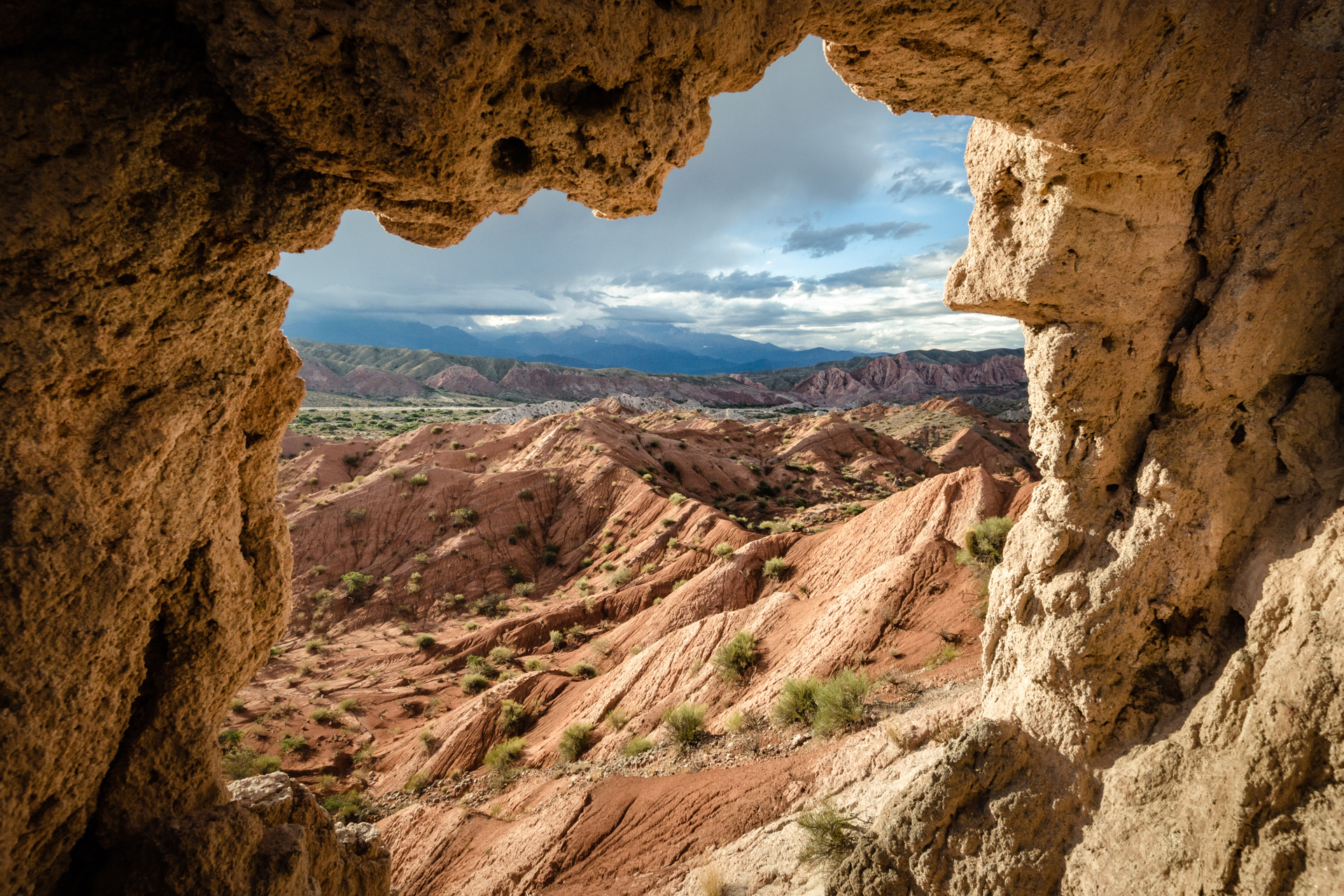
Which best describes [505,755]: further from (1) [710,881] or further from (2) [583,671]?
(1) [710,881]

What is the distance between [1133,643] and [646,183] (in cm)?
459

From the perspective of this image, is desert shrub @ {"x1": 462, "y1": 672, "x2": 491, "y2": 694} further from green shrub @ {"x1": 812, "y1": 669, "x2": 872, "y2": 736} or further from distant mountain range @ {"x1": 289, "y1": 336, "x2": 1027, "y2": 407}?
distant mountain range @ {"x1": 289, "y1": 336, "x2": 1027, "y2": 407}

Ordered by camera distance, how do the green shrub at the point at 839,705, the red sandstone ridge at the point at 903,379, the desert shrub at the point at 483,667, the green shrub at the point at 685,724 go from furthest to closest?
the red sandstone ridge at the point at 903,379 → the desert shrub at the point at 483,667 → the green shrub at the point at 685,724 → the green shrub at the point at 839,705

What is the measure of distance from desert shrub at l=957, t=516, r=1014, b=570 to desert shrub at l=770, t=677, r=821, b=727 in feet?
14.4

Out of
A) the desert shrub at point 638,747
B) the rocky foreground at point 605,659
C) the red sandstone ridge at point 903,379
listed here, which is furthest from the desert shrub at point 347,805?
the red sandstone ridge at point 903,379

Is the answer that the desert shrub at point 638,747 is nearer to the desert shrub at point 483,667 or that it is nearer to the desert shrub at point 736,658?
the desert shrub at point 736,658

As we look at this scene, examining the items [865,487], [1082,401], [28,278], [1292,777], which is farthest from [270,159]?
[865,487]

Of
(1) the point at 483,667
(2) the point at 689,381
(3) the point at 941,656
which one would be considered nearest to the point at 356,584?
(1) the point at 483,667

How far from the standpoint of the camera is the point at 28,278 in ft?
7.04

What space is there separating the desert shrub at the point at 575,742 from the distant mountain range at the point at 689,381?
90.7 metres

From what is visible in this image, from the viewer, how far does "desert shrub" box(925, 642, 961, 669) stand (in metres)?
8.92

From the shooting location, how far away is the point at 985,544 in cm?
1115

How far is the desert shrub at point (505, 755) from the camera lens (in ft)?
35.6

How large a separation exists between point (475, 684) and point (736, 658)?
30.7ft
